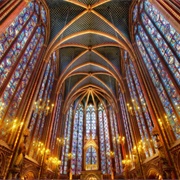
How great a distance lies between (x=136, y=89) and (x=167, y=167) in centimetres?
851

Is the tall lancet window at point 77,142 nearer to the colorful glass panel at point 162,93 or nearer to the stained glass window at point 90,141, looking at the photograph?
the stained glass window at point 90,141

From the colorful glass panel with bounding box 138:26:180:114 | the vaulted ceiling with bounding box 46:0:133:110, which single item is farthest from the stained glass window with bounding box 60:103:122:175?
the colorful glass panel with bounding box 138:26:180:114

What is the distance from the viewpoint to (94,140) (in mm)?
24984

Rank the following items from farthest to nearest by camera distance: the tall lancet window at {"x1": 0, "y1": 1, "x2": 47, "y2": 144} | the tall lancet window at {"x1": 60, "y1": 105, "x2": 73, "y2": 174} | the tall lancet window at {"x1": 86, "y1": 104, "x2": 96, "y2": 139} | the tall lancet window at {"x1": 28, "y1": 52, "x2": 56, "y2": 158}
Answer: the tall lancet window at {"x1": 86, "y1": 104, "x2": 96, "y2": 139} < the tall lancet window at {"x1": 60, "y1": 105, "x2": 73, "y2": 174} < the tall lancet window at {"x1": 28, "y1": 52, "x2": 56, "y2": 158} < the tall lancet window at {"x1": 0, "y1": 1, "x2": 47, "y2": 144}

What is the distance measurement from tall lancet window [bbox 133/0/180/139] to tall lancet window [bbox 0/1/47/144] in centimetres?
1007

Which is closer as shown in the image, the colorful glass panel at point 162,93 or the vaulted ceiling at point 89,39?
the colorful glass panel at point 162,93

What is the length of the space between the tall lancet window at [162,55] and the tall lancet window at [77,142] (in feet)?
54.3

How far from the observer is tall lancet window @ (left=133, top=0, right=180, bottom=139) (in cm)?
1000

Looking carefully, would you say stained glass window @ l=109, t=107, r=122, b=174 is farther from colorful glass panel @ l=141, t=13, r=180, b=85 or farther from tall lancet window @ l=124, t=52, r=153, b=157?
colorful glass panel @ l=141, t=13, r=180, b=85

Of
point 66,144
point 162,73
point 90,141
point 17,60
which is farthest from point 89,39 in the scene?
point 66,144

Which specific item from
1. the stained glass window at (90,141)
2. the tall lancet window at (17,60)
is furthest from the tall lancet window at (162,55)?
the stained glass window at (90,141)

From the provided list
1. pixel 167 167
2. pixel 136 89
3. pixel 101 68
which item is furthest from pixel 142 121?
pixel 101 68

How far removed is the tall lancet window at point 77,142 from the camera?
22.7m

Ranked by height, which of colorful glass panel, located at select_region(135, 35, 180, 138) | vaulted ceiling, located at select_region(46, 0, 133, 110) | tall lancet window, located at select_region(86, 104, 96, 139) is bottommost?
colorful glass panel, located at select_region(135, 35, 180, 138)
